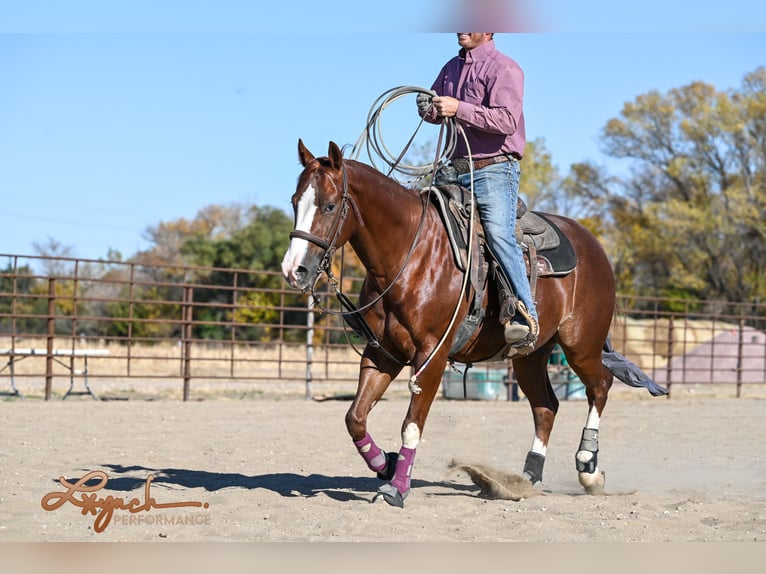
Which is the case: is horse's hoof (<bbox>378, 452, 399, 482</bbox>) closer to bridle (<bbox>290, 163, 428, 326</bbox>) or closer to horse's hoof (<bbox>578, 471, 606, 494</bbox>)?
bridle (<bbox>290, 163, 428, 326</bbox>)

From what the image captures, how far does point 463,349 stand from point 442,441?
144 inches

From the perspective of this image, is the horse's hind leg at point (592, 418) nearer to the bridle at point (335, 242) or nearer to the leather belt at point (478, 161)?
the leather belt at point (478, 161)

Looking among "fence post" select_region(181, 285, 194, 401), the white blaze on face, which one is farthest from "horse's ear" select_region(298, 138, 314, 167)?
"fence post" select_region(181, 285, 194, 401)

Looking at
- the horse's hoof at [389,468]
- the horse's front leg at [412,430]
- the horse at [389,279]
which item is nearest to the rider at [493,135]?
the horse at [389,279]

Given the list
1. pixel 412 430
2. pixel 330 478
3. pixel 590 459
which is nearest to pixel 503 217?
pixel 412 430

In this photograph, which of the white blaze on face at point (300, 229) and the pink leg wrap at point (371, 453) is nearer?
the white blaze on face at point (300, 229)

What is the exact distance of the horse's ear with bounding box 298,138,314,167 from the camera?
4664mm

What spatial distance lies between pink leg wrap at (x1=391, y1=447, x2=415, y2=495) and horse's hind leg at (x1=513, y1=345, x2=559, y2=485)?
135cm

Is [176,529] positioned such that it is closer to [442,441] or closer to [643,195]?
[442,441]

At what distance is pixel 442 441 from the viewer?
8.78 metres

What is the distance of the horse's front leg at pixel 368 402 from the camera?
4.92 meters

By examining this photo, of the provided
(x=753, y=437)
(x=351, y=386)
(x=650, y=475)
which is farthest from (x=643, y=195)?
(x=650, y=475)

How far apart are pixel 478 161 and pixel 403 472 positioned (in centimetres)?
189

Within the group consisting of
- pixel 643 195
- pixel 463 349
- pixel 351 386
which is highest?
pixel 643 195
